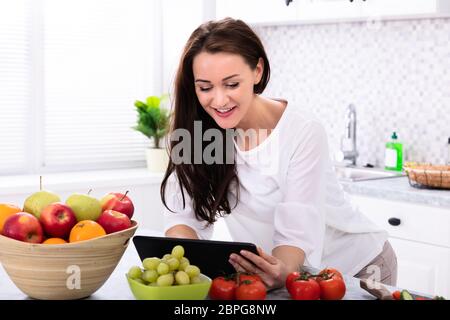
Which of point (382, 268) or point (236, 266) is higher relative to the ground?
point (236, 266)

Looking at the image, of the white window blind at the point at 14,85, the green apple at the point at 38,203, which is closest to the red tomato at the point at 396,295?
the green apple at the point at 38,203

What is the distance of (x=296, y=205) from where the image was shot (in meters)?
1.77

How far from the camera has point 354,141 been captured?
12.7ft

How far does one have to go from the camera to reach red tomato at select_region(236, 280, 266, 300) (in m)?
1.31

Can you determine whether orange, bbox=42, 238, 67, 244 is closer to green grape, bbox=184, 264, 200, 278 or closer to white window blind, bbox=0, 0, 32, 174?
green grape, bbox=184, 264, 200, 278

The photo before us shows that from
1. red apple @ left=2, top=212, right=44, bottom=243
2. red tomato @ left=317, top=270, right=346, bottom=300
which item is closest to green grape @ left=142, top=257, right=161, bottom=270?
red apple @ left=2, top=212, right=44, bottom=243

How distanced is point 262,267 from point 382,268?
779 millimetres

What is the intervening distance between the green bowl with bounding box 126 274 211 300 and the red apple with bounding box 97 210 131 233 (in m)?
0.14

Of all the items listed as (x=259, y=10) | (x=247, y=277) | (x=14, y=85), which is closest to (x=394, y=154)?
(x=259, y=10)

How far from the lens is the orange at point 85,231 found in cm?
133

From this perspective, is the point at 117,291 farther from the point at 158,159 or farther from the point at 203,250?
the point at 158,159
